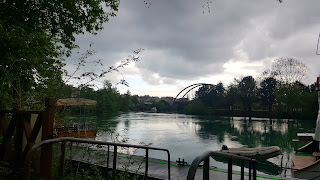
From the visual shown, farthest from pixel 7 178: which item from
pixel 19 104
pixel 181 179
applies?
pixel 181 179

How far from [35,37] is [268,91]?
68090 mm

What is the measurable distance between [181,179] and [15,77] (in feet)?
16.5


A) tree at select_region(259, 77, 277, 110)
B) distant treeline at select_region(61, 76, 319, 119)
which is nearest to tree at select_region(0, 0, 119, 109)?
distant treeline at select_region(61, 76, 319, 119)

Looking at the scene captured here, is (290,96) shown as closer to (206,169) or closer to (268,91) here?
(268,91)

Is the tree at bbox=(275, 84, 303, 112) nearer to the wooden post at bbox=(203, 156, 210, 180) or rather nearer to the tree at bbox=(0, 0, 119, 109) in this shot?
the tree at bbox=(0, 0, 119, 109)

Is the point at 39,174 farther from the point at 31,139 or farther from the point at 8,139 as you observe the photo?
the point at 8,139

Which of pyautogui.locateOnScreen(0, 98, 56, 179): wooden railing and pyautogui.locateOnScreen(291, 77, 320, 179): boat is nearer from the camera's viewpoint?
pyautogui.locateOnScreen(0, 98, 56, 179): wooden railing

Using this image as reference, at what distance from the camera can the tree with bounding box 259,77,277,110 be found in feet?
210

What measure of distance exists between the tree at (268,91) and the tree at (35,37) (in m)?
65.2

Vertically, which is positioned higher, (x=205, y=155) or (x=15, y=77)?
(x=15, y=77)

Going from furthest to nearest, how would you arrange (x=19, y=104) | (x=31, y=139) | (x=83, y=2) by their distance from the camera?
1. (x=83, y=2)
2. (x=19, y=104)
3. (x=31, y=139)

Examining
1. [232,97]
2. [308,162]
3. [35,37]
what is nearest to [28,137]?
[35,37]

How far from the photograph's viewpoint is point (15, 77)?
4176 mm

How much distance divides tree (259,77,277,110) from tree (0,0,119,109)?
214 ft
